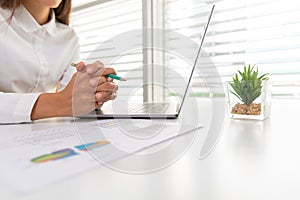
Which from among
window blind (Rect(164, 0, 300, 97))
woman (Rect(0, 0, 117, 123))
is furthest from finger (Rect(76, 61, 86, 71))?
window blind (Rect(164, 0, 300, 97))

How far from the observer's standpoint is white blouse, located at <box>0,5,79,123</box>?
0.76m

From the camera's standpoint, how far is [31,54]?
0.79 meters

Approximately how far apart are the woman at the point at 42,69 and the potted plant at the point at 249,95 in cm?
29

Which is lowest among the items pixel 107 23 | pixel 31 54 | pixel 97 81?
pixel 97 81

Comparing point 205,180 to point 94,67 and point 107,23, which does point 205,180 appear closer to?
point 94,67

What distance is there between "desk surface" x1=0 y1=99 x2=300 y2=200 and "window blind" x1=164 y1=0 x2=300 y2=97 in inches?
30.7

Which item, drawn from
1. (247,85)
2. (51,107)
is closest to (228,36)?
(247,85)

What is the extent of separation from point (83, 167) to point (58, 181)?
0.03 metres

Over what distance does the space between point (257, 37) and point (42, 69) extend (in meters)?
1.00

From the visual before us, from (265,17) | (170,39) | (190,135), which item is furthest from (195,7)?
(190,135)

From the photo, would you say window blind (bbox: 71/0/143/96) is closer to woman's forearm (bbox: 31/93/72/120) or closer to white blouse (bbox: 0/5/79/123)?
white blouse (bbox: 0/5/79/123)

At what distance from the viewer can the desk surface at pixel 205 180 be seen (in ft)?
0.55

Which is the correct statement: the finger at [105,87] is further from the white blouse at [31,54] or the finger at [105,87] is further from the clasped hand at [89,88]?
the white blouse at [31,54]

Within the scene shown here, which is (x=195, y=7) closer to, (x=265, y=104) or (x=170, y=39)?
(x=170, y=39)
